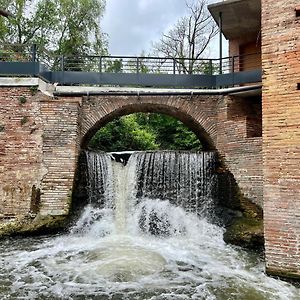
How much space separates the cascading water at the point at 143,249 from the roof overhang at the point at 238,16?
418 centimetres

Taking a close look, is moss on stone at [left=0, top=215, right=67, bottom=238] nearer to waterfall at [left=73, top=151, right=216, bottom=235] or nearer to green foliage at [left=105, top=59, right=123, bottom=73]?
waterfall at [left=73, top=151, right=216, bottom=235]

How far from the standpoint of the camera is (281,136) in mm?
6145

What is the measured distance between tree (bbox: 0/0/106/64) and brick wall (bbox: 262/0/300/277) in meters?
14.3

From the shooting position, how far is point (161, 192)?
10.4m

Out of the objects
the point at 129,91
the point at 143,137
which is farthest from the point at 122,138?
the point at 129,91

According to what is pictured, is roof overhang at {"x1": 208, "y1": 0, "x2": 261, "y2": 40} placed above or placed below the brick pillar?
above

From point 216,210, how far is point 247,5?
553cm

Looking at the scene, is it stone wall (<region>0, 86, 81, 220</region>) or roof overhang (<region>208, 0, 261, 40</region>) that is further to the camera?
roof overhang (<region>208, 0, 261, 40</region>)

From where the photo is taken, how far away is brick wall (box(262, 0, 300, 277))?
5965 mm

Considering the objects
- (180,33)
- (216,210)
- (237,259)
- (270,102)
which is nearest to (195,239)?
(216,210)

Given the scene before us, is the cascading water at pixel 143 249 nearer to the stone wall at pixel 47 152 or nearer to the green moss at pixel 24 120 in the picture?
the stone wall at pixel 47 152

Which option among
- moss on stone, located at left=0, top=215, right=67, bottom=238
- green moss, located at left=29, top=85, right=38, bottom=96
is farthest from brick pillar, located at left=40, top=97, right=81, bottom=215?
green moss, located at left=29, top=85, right=38, bottom=96

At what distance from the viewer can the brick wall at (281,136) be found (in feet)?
19.6

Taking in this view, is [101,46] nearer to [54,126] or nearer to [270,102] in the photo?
[54,126]
